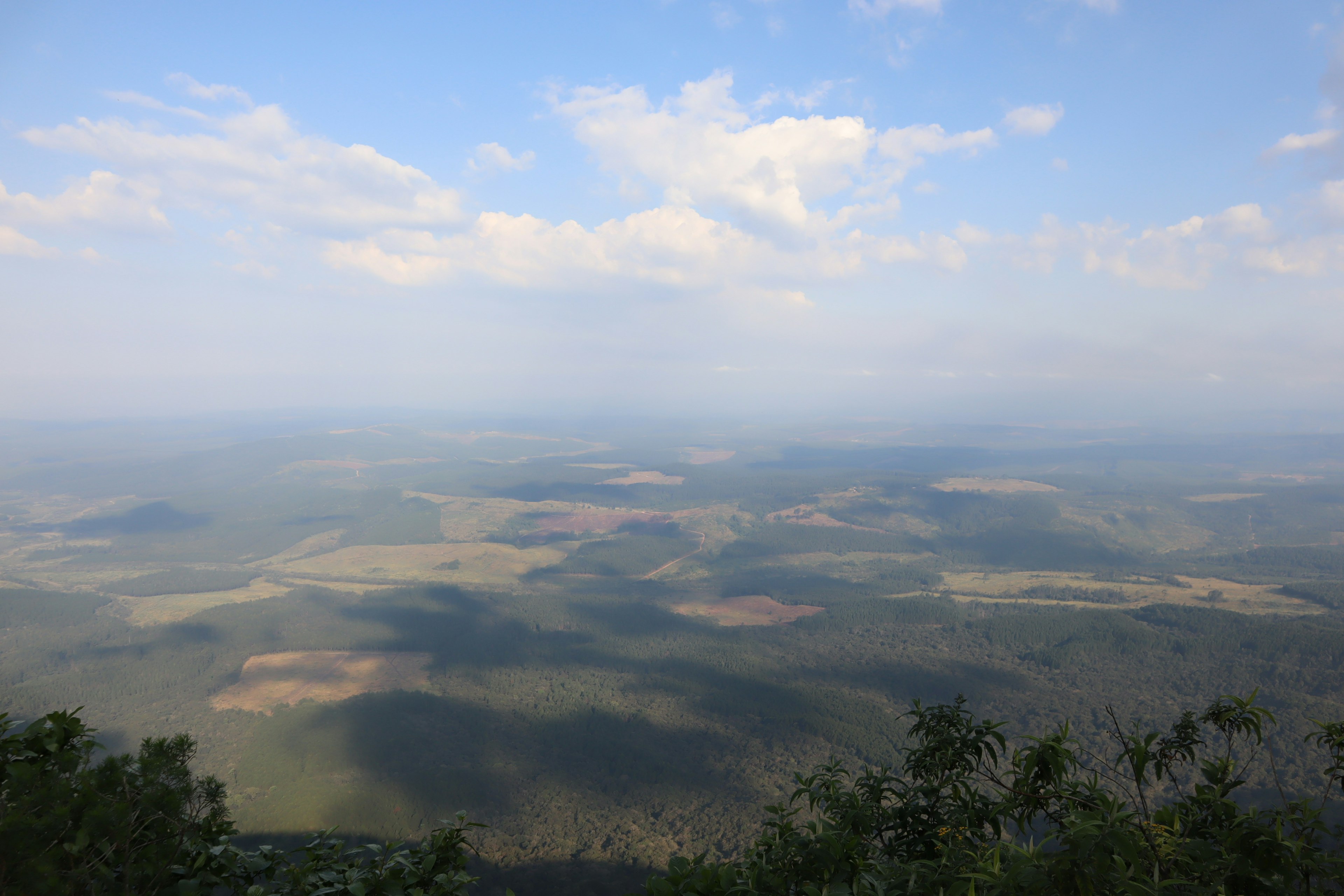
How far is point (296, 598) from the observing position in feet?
470

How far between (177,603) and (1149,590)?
265 meters

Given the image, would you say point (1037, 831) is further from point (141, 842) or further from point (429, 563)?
point (429, 563)

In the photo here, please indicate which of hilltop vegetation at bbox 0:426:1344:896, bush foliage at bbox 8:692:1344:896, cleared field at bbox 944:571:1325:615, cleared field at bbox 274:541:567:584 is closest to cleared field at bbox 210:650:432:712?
hilltop vegetation at bbox 0:426:1344:896

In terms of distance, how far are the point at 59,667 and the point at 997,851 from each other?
17181 centimetres

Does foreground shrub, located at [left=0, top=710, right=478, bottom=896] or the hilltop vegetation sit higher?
foreground shrub, located at [left=0, top=710, right=478, bottom=896]

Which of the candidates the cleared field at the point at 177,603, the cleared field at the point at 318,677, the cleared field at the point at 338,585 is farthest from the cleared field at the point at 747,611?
the cleared field at the point at 177,603

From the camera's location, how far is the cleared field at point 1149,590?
5069 inches

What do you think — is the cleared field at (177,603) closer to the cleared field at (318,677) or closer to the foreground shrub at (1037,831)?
the cleared field at (318,677)

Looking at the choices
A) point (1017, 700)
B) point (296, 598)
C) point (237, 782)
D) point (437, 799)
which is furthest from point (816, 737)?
point (296, 598)

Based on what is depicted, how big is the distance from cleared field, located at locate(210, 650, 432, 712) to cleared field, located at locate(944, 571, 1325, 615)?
144 metres

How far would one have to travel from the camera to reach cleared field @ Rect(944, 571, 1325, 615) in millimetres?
128750

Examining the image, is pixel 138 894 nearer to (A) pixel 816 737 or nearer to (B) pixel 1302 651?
(A) pixel 816 737

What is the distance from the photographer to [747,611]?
144000 mm

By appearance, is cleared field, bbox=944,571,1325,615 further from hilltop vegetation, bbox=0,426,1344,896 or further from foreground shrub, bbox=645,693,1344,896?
foreground shrub, bbox=645,693,1344,896
